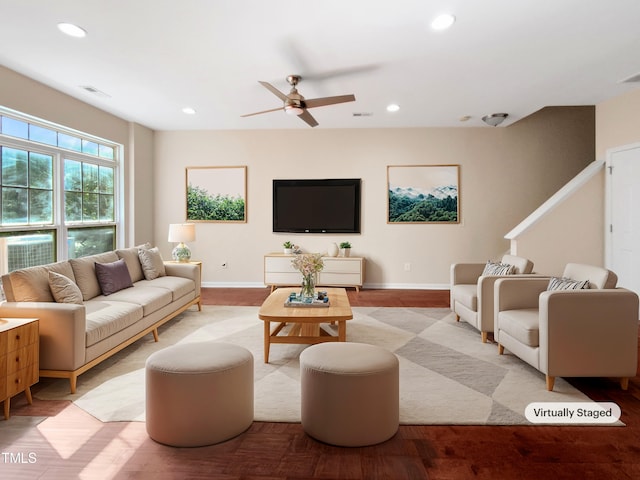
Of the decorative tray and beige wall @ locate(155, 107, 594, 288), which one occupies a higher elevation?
beige wall @ locate(155, 107, 594, 288)

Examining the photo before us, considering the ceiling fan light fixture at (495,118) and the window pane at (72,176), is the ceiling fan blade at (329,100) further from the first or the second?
the window pane at (72,176)

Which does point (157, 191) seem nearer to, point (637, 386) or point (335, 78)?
point (335, 78)

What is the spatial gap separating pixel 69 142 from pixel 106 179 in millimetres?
873

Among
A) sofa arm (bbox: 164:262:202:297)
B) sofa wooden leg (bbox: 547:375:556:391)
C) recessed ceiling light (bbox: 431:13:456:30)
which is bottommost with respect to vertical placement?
sofa wooden leg (bbox: 547:375:556:391)

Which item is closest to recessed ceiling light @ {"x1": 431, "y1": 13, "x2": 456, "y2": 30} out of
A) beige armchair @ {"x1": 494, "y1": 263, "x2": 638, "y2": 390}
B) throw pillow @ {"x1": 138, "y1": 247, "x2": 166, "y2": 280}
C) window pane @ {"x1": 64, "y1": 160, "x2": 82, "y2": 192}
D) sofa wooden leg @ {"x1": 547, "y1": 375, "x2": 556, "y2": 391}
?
beige armchair @ {"x1": 494, "y1": 263, "x2": 638, "y2": 390}

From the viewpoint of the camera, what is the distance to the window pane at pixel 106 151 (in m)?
5.53

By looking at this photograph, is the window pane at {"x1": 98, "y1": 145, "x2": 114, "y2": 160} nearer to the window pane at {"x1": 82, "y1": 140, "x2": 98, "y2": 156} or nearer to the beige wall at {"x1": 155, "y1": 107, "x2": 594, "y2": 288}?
the window pane at {"x1": 82, "y1": 140, "x2": 98, "y2": 156}

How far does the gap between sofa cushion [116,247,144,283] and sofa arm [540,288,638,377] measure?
4117mm

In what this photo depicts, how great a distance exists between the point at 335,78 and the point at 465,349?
305 centimetres

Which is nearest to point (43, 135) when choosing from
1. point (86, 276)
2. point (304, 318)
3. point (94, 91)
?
point (94, 91)

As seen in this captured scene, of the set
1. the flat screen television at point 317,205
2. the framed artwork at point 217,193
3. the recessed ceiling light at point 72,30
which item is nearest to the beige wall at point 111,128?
the framed artwork at point 217,193

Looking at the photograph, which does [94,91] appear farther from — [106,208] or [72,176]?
[106,208]

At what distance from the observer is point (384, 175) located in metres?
6.45

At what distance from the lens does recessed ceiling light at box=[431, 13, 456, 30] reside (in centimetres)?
280
